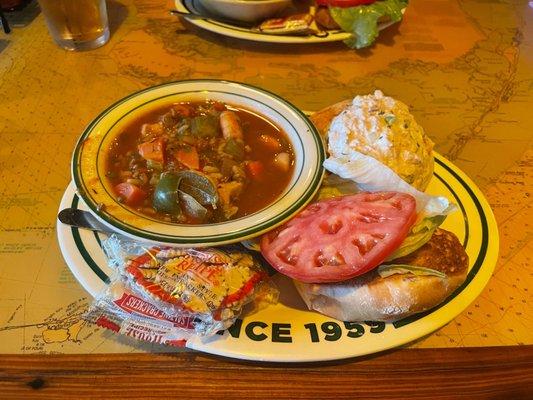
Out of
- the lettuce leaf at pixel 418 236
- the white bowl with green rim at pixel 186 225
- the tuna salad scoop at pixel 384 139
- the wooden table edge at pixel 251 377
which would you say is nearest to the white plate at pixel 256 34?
the white bowl with green rim at pixel 186 225

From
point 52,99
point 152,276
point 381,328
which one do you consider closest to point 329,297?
point 381,328

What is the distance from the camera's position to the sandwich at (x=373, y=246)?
1.53m

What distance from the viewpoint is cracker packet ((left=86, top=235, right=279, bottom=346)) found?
1.47 m

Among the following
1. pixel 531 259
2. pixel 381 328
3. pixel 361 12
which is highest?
pixel 361 12

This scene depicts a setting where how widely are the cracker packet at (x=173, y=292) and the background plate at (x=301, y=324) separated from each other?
0.06m

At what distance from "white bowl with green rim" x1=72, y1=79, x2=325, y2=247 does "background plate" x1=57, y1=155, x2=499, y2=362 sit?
196 millimetres

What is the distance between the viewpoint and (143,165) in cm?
189

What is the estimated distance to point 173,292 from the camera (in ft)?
4.85

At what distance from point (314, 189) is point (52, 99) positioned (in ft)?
5.86

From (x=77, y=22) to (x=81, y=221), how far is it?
183cm

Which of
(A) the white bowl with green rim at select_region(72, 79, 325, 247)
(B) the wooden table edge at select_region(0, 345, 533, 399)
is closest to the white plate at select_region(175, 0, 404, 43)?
(A) the white bowl with green rim at select_region(72, 79, 325, 247)

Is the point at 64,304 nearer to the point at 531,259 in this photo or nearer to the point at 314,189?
the point at 314,189

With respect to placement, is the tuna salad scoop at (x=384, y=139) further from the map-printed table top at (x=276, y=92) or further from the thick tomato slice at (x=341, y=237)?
the map-printed table top at (x=276, y=92)

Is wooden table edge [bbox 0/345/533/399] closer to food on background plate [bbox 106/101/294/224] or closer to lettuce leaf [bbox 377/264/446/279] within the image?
lettuce leaf [bbox 377/264/446/279]
